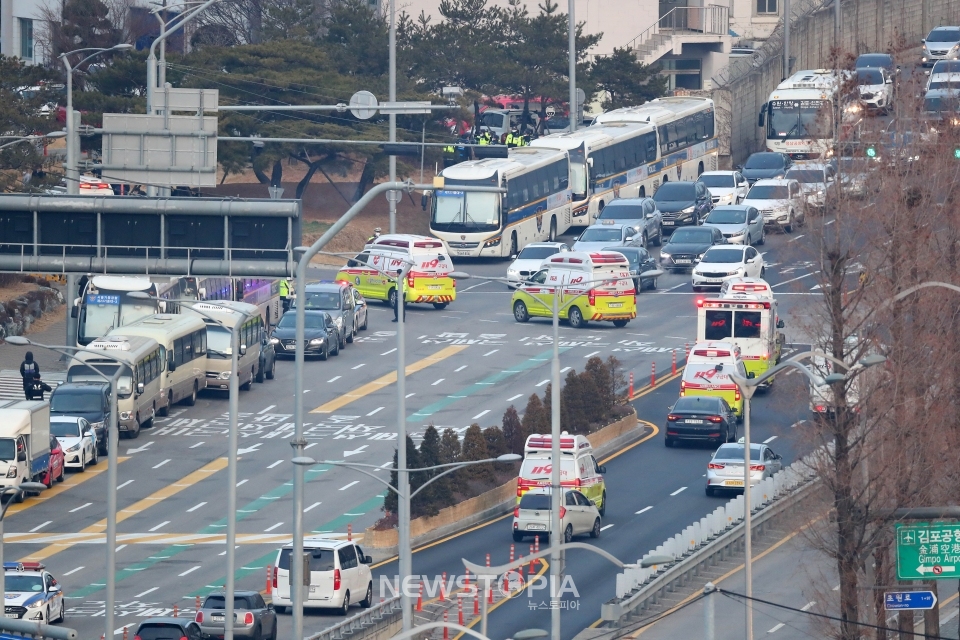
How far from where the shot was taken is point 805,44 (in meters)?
108

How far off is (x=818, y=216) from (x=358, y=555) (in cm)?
1186

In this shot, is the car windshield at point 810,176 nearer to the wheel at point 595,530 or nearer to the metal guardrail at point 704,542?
the metal guardrail at point 704,542

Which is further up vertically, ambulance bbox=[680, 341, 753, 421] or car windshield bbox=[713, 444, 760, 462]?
ambulance bbox=[680, 341, 753, 421]

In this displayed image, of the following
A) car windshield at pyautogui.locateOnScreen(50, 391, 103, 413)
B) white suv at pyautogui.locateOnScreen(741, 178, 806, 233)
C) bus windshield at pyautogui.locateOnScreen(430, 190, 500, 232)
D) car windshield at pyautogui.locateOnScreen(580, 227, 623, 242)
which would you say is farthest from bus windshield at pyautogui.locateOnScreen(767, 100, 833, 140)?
car windshield at pyautogui.locateOnScreen(50, 391, 103, 413)

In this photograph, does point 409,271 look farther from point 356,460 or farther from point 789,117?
point 789,117

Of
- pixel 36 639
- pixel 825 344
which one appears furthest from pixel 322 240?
pixel 825 344

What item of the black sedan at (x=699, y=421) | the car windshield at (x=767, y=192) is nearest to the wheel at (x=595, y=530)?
the black sedan at (x=699, y=421)

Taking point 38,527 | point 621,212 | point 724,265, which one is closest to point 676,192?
point 621,212

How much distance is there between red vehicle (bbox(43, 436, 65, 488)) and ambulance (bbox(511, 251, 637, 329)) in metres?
18.0

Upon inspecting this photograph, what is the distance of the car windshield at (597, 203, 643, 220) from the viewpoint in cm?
7406

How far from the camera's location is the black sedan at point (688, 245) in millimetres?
70500

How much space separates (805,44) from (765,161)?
23911 millimetres

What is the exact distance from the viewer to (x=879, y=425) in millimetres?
31797

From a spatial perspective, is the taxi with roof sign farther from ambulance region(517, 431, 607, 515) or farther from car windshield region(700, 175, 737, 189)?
car windshield region(700, 175, 737, 189)
